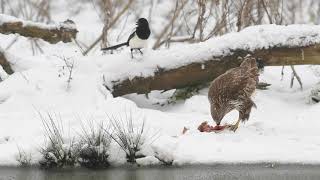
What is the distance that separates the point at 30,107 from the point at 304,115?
12.7ft

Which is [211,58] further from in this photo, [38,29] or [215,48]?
[38,29]

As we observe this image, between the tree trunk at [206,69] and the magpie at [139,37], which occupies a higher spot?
the magpie at [139,37]

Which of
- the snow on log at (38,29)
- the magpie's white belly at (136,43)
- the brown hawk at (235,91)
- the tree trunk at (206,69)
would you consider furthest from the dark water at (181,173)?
the snow on log at (38,29)

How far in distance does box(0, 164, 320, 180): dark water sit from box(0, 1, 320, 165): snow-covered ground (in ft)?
0.53

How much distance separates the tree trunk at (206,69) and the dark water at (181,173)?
2.66 meters

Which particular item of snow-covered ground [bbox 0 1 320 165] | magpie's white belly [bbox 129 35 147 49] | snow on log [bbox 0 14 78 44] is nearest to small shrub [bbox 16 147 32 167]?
snow-covered ground [bbox 0 1 320 165]

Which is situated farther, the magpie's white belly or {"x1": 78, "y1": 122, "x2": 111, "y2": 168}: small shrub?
the magpie's white belly

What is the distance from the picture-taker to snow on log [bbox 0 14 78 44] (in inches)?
422

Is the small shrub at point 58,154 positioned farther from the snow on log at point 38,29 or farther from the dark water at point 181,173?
the snow on log at point 38,29

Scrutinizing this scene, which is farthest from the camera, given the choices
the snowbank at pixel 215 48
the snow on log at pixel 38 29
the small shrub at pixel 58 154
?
the snow on log at pixel 38 29

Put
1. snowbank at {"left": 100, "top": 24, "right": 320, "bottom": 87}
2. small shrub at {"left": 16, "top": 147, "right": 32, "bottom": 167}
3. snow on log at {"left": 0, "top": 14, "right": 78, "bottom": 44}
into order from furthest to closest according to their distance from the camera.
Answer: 1. snow on log at {"left": 0, "top": 14, "right": 78, "bottom": 44}
2. snowbank at {"left": 100, "top": 24, "right": 320, "bottom": 87}
3. small shrub at {"left": 16, "top": 147, "right": 32, "bottom": 167}

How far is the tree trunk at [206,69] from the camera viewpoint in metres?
9.31

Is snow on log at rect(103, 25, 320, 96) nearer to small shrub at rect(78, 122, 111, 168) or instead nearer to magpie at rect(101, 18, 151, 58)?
magpie at rect(101, 18, 151, 58)

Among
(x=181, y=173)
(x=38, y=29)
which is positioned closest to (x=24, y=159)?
(x=181, y=173)
